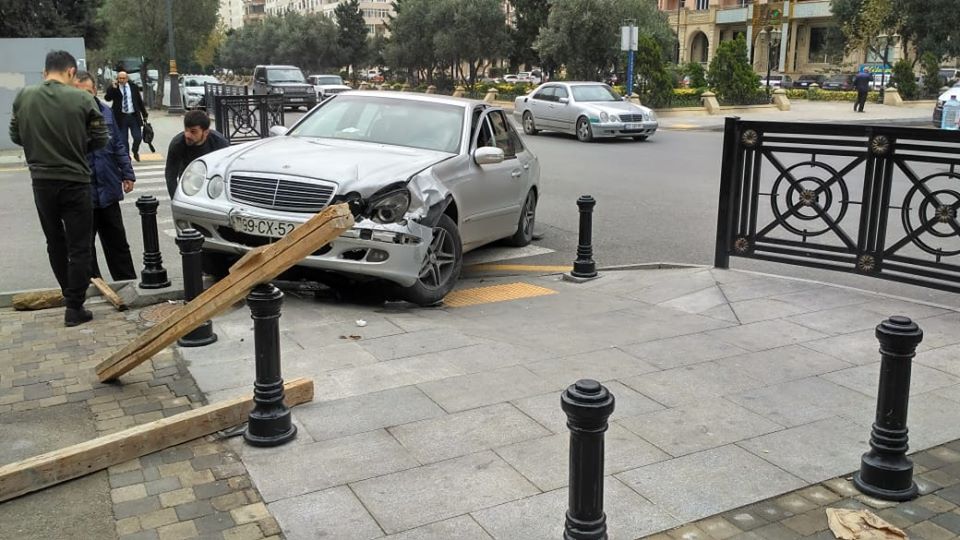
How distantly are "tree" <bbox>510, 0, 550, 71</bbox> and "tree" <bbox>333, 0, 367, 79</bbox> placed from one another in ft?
87.7

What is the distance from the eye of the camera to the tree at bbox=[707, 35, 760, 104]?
1385 inches

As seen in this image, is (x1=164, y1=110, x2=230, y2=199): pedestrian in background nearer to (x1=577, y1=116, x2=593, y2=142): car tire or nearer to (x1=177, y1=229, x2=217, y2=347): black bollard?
(x1=177, y1=229, x2=217, y2=347): black bollard

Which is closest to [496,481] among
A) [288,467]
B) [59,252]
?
[288,467]

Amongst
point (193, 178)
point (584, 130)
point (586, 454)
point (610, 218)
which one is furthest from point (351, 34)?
point (586, 454)

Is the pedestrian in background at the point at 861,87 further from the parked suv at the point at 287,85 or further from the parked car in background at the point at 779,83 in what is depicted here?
the parked suv at the point at 287,85

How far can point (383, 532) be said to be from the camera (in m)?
3.41

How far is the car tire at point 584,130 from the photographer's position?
22.7 meters

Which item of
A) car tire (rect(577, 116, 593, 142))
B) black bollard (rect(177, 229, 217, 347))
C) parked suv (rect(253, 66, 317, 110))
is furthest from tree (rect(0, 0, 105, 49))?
black bollard (rect(177, 229, 217, 347))

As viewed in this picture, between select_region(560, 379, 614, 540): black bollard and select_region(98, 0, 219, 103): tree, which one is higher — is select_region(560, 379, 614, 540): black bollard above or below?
below

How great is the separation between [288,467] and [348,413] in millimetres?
678

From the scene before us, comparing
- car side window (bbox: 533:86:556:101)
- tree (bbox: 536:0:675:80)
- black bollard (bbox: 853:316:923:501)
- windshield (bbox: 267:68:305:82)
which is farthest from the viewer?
tree (bbox: 536:0:675:80)

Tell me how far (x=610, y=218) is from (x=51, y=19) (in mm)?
27611

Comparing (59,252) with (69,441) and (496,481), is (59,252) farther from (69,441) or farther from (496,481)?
(496,481)

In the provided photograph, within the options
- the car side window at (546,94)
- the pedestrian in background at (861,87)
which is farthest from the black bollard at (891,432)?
the pedestrian in background at (861,87)
